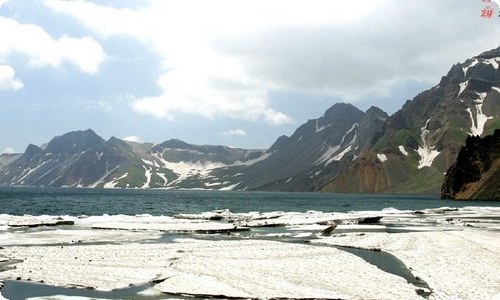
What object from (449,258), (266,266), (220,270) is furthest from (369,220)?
(220,270)

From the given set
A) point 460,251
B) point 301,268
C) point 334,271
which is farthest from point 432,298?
point 460,251

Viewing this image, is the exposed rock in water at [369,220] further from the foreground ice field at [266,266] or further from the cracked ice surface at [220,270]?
the cracked ice surface at [220,270]

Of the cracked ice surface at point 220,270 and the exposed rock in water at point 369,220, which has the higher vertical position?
the cracked ice surface at point 220,270

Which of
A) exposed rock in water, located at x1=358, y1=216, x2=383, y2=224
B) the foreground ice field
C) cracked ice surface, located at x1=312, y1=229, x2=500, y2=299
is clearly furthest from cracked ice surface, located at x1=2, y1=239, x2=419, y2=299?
exposed rock in water, located at x1=358, y1=216, x2=383, y2=224

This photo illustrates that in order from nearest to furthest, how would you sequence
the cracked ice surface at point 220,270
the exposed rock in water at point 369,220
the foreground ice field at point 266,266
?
the foreground ice field at point 266,266 → the cracked ice surface at point 220,270 → the exposed rock in water at point 369,220

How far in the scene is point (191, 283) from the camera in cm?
2327

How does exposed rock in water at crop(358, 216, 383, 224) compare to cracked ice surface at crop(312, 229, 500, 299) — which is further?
exposed rock in water at crop(358, 216, 383, 224)

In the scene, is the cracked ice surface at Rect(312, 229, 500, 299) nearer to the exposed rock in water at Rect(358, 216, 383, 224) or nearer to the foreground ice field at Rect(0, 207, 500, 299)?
the foreground ice field at Rect(0, 207, 500, 299)

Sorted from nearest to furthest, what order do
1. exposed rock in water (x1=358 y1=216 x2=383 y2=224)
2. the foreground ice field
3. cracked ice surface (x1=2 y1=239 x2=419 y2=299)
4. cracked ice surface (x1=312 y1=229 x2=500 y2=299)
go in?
the foreground ice field, cracked ice surface (x1=2 y1=239 x2=419 y2=299), cracked ice surface (x1=312 y1=229 x2=500 y2=299), exposed rock in water (x1=358 y1=216 x2=383 y2=224)

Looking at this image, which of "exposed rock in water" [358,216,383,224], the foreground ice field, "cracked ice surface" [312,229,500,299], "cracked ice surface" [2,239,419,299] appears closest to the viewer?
the foreground ice field

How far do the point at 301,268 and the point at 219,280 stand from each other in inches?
233

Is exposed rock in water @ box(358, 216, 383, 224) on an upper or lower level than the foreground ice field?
lower

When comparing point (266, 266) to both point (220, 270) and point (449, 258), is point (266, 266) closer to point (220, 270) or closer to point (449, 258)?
point (220, 270)

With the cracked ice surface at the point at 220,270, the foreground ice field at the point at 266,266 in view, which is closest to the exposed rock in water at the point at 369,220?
the foreground ice field at the point at 266,266
